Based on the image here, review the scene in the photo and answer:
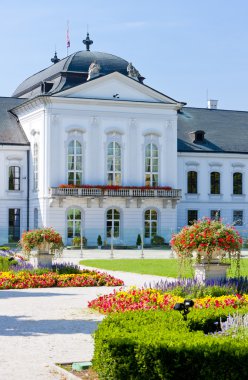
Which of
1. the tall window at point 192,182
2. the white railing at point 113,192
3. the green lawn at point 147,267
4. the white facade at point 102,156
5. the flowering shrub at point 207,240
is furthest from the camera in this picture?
the tall window at point 192,182

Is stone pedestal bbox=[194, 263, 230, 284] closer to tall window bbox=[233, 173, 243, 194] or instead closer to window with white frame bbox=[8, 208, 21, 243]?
window with white frame bbox=[8, 208, 21, 243]

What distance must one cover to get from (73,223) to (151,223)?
5708mm

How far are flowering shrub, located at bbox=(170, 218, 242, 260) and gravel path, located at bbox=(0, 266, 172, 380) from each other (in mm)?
2460

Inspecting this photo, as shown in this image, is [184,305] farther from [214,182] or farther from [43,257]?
[214,182]

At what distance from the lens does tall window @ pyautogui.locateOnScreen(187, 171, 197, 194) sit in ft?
189

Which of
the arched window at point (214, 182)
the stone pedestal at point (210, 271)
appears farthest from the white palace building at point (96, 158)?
the stone pedestal at point (210, 271)

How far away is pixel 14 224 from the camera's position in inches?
2122

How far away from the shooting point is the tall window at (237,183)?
193 ft

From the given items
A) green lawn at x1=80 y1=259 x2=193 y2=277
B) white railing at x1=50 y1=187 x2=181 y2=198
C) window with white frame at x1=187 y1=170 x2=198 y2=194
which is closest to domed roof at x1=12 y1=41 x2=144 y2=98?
white railing at x1=50 y1=187 x2=181 y2=198

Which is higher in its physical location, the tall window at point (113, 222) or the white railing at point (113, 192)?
the white railing at point (113, 192)

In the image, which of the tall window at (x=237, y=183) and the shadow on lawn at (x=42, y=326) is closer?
the shadow on lawn at (x=42, y=326)

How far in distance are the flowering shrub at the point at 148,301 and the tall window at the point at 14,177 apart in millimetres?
39238

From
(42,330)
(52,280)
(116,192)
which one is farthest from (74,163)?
(42,330)

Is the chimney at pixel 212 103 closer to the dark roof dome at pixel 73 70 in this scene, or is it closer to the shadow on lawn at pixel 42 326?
the dark roof dome at pixel 73 70
